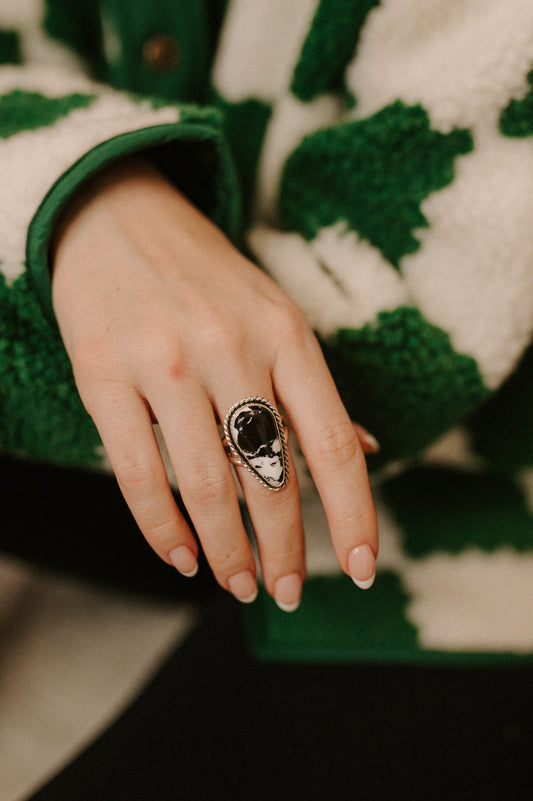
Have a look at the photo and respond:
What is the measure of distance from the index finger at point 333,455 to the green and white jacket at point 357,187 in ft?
0.26

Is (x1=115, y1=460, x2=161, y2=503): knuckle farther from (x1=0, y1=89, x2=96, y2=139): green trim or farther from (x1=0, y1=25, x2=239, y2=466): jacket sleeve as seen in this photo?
(x1=0, y1=89, x2=96, y2=139): green trim

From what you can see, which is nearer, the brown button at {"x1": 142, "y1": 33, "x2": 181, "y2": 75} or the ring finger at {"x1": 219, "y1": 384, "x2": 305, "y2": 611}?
the ring finger at {"x1": 219, "y1": 384, "x2": 305, "y2": 611}

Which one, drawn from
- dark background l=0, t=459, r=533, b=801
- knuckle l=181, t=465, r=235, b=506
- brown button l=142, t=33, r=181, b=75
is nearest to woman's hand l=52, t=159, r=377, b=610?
knuckle l=181, t=465, r=235, b=506

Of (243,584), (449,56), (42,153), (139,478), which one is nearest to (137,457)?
(139,478)

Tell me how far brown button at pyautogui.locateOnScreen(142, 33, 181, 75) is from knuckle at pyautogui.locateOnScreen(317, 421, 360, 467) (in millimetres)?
406

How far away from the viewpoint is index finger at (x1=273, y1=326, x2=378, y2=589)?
14.9 inches

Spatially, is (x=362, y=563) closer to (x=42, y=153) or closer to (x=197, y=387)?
(x=197, y=387)

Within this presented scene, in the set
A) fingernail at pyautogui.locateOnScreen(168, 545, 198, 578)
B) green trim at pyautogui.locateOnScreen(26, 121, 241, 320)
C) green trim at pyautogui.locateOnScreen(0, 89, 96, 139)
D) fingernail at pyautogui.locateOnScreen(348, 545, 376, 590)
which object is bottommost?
fingernail at pyautogui.locateOnScreen(348, 545, 376, 590)

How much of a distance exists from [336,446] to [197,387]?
10cm

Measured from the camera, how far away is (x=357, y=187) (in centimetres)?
46

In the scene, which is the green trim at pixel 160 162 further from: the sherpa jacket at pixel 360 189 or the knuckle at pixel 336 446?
the knuckle at pixel 336 446

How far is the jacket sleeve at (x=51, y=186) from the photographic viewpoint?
1.28 feet

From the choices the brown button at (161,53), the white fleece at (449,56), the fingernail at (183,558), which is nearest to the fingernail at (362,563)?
the fingernail at (183,558)

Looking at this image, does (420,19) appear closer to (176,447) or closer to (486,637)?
(176,447)
